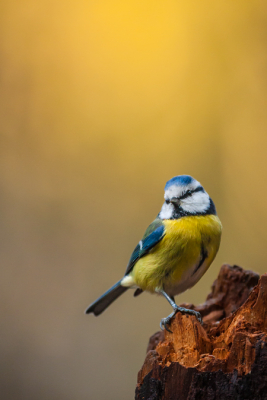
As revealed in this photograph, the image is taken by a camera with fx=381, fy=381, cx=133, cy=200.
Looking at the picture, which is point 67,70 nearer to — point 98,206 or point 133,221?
point 98,206

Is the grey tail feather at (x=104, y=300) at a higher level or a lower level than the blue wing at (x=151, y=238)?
lower

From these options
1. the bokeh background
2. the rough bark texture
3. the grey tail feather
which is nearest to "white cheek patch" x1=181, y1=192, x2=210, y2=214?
the rough bark texture

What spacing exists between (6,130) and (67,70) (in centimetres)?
63

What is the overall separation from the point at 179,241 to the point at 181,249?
3cm

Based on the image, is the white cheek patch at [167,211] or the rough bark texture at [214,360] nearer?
the rough bark texture at [214,360]

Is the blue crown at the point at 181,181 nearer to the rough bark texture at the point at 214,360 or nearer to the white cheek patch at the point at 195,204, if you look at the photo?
the white cheek patch at the point at 195,204

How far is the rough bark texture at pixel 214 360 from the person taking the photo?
3.11ft

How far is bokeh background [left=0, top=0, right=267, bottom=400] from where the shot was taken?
2629 millimetres

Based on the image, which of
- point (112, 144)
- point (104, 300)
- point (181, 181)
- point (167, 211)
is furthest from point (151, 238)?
point (112, 144)

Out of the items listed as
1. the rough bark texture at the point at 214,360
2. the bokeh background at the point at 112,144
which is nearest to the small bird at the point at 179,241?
the rough bark texture at the point at 214,360

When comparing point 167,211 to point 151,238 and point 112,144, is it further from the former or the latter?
point 112,144

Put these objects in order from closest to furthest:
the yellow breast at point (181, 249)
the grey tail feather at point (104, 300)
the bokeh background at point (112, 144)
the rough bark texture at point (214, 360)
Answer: the rough bark texture at point (214, 360)
the yellow breast at point (181, 249)
the grey tail feather at point (104, 300)
the bokeh background at point (112, 144)

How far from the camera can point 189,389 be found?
3.26 ft

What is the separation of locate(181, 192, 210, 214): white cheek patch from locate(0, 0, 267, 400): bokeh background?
1233 millimetres
